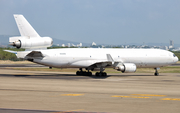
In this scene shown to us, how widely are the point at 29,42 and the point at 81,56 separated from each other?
8.27 m

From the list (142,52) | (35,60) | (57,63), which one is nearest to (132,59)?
(142,52)

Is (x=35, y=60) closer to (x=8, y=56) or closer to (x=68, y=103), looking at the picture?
(x=68, y=103)

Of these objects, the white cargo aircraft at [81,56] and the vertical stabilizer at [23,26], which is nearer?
the vertical stabilizer at [23,26]

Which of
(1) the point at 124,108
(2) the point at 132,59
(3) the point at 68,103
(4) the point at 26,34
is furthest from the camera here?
(2) the point at 132,59

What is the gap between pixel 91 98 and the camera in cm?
2061

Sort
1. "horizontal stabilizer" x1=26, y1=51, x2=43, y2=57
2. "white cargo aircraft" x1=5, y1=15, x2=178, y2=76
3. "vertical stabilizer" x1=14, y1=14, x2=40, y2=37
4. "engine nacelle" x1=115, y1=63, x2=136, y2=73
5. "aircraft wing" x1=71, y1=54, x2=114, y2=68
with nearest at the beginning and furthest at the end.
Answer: "vertical stabilizer" x1=14, y1=14, x2=40, y2=37
"white cargo aircraft" x1=5, y1=15, x2=178, y2=76
"horizontal stabilizer" x1=26, y1=51, x2=43, y2=57
"engine nacelle" x1=115, y1=63, x2=136, y2=73
"aircraft wing" x1=71, y1=54, x2=114, y2=68

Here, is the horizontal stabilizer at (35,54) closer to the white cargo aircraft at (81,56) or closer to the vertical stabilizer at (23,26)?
A: the white cargo aircraft at (81,56)

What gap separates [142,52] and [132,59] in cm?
239

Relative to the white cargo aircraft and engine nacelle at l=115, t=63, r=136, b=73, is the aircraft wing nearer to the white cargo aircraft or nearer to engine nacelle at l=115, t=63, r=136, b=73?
the white cargo aircraft

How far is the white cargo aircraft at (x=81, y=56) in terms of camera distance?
1524 inches

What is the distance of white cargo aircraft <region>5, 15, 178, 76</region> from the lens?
38.7 m

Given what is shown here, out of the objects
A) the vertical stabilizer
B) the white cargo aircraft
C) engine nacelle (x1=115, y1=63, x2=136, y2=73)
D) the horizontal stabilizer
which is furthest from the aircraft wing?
the vertical stabilizer

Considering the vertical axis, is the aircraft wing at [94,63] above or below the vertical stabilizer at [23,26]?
below

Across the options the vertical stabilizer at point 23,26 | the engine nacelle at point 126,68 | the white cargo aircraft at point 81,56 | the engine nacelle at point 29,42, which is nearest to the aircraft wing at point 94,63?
the white cargo aircraft at point 81,56
